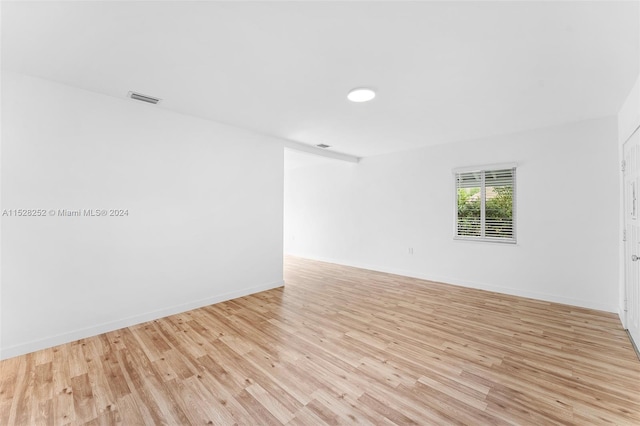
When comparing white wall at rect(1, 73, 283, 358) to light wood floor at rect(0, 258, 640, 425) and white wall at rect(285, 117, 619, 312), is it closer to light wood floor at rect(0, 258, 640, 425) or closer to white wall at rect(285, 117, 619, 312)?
light wood floor at rect(0, 258, 640, 425)

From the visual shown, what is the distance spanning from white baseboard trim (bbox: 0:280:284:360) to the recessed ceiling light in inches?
124

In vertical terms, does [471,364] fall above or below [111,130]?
below

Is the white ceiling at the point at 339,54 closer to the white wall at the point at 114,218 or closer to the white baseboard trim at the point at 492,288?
the white wall at the point at 114,218

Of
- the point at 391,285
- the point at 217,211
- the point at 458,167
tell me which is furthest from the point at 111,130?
the point at 458,167

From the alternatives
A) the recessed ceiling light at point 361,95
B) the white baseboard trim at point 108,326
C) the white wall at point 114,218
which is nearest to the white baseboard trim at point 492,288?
the white wall at point 114,218

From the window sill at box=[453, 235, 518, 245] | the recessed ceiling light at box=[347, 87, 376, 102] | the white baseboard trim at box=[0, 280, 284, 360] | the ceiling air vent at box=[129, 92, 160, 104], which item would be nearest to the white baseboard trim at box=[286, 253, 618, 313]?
the window sill at box=[453, 235, 518, 245]

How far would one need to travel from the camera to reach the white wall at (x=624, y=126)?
2.56m

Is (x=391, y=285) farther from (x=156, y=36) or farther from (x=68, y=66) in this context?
(x=68, y=66)

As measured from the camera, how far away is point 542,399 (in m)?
1.87

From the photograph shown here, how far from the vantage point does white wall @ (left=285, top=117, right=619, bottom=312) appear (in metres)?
3.57

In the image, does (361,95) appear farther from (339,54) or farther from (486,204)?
(486,204)

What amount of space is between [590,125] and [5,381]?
267 inches

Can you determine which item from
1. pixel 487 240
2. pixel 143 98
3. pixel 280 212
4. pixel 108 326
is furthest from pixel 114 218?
pixel 487 240

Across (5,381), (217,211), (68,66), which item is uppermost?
(68,66)
